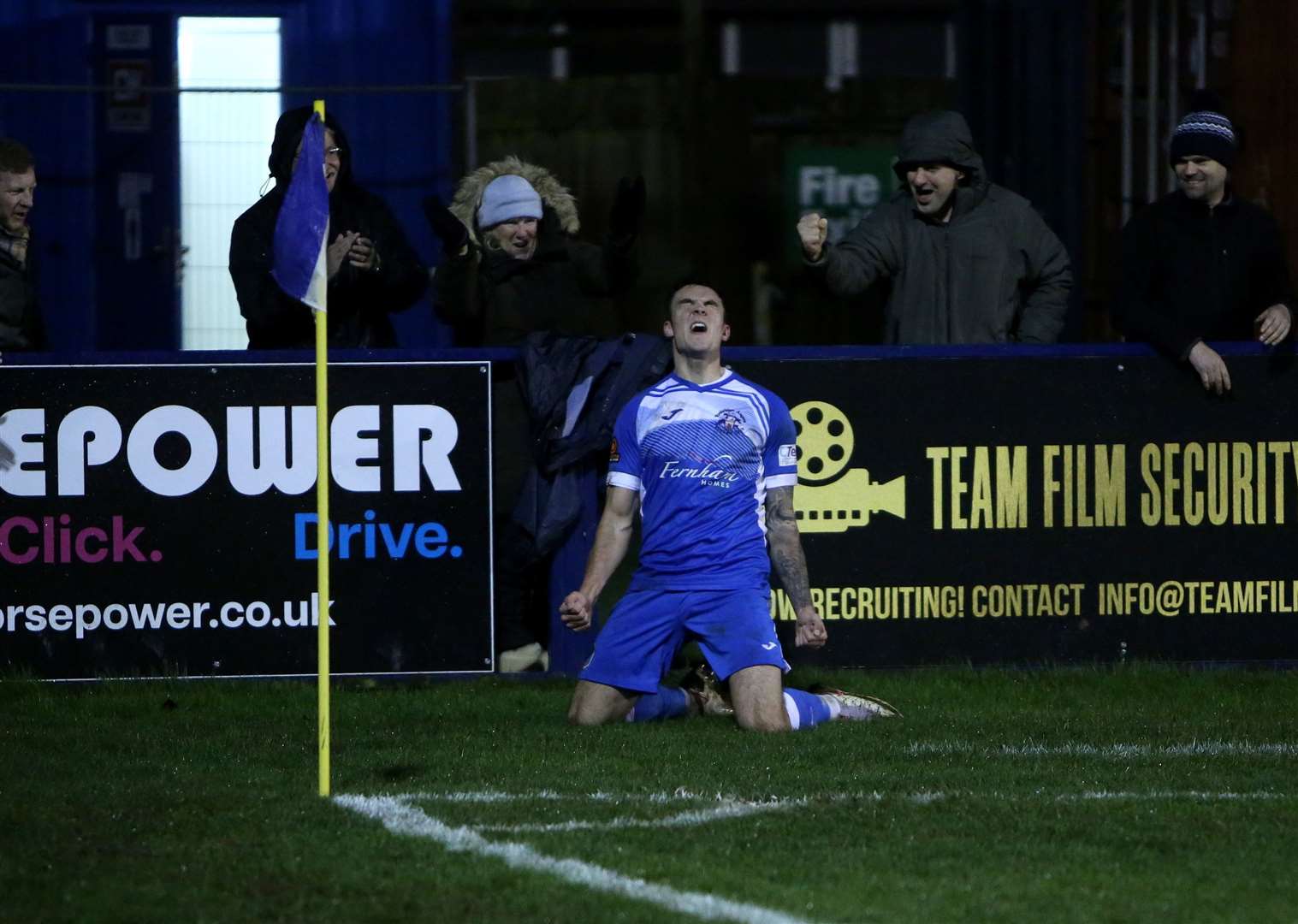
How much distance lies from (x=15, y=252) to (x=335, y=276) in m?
1.20

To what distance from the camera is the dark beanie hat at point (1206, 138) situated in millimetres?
9555

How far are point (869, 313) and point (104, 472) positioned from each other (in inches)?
387

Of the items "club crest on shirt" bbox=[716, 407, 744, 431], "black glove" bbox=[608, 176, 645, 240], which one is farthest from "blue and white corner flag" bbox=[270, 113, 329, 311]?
"black glove" bbox=[608, 176, 645, 240]

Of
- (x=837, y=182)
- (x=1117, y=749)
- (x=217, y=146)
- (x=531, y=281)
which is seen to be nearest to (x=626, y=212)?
(x=531, y=281)

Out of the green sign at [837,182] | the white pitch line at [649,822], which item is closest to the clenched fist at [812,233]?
the white pitch line at [649,822]

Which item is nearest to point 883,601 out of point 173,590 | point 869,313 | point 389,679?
point 389,679

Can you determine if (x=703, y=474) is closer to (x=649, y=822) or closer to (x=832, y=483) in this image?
(x=832, y=483)

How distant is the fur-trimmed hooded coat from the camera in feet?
31.4

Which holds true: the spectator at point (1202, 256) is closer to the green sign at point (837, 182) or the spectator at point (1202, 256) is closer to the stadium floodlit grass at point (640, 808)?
the stadium floodlit grass at point (640, 808)

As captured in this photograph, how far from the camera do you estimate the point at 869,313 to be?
1827 cm

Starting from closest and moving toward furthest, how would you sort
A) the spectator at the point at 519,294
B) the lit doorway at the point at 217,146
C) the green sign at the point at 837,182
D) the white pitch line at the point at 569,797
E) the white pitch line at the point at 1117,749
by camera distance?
the white pitch line at the point at 569,797
the white pitch line at the point at 1117,749
the spectator at the point at 519,294
the lit doorway at the point at 217,146
the green sign at the point at 837,182

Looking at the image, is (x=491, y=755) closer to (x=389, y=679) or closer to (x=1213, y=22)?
(x=389, y=679)

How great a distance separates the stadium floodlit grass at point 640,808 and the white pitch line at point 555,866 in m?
0.01

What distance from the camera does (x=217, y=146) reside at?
13.7 meters
